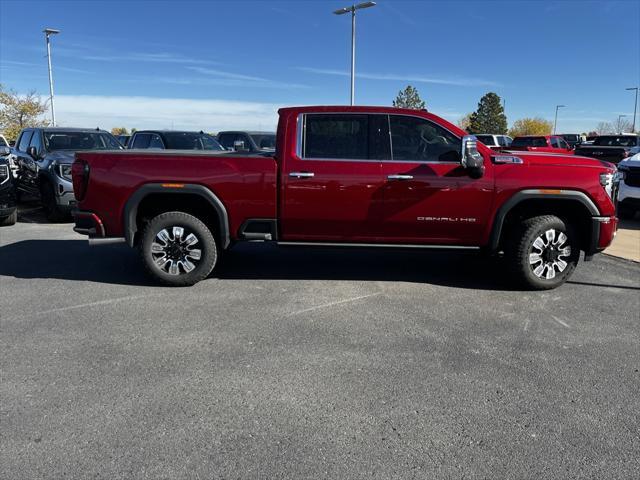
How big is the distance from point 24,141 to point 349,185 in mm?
9814

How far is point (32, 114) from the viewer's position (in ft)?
121

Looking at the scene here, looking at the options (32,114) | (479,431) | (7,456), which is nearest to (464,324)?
(479,431)

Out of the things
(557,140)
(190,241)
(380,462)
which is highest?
(557,140)

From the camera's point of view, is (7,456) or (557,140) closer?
(7,456)

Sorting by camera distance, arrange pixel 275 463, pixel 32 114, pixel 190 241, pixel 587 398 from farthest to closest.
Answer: pixel 32 114
pixel 190 241
pixel 587 398
pixel 275 463

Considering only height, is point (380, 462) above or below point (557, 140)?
below

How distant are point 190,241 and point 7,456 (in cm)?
312

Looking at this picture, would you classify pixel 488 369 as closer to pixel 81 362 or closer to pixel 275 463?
pixel 275 463

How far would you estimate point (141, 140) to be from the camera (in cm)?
A: 1280

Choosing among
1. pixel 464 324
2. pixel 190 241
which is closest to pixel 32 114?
pixel 190 241

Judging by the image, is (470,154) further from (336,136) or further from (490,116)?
(490,116)

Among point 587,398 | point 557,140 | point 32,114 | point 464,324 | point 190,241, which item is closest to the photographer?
point 587,398

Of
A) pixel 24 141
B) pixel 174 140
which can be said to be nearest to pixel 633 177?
pixel 174 140

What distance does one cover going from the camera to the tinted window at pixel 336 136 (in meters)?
5.49
